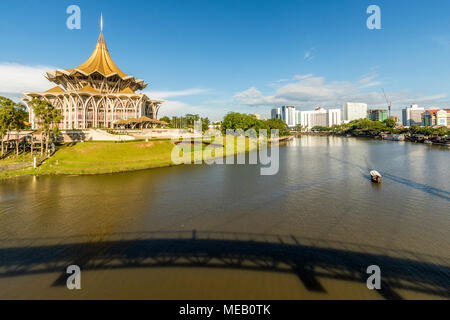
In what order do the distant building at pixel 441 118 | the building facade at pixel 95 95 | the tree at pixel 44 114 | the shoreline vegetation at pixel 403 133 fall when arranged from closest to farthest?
the tree at pixel 44 114 < the building facade at pixel 95 95 < the shoreline vegetation at pixel 403 133 < the distant building at pixel 441 118

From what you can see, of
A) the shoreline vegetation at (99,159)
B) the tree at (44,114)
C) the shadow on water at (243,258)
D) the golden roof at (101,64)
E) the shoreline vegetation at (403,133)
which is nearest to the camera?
the shadow on water at (243,258)

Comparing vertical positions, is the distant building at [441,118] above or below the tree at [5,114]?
above

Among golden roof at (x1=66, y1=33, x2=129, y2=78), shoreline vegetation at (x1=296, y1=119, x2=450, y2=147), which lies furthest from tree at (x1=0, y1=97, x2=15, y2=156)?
shoreline vegetation at (x1=296, y1=119, x2=450, y2=147)

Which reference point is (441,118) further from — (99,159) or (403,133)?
(99,159)

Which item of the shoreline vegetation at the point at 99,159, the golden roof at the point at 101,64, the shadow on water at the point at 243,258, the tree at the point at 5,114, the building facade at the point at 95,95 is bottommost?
the shadow on water at the point at 243,258

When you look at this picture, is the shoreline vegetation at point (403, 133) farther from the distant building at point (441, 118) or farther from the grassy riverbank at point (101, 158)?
the grassy riverbank at point (101, 158)

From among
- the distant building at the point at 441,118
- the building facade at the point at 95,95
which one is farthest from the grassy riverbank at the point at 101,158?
the distant building at the point at 441,118

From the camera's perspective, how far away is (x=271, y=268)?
1164 centimetres

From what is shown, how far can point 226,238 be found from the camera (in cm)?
1507

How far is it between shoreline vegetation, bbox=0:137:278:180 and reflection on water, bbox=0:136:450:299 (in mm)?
5625

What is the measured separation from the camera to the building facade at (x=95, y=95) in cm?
7425

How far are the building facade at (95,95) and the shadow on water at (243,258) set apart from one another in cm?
7283
